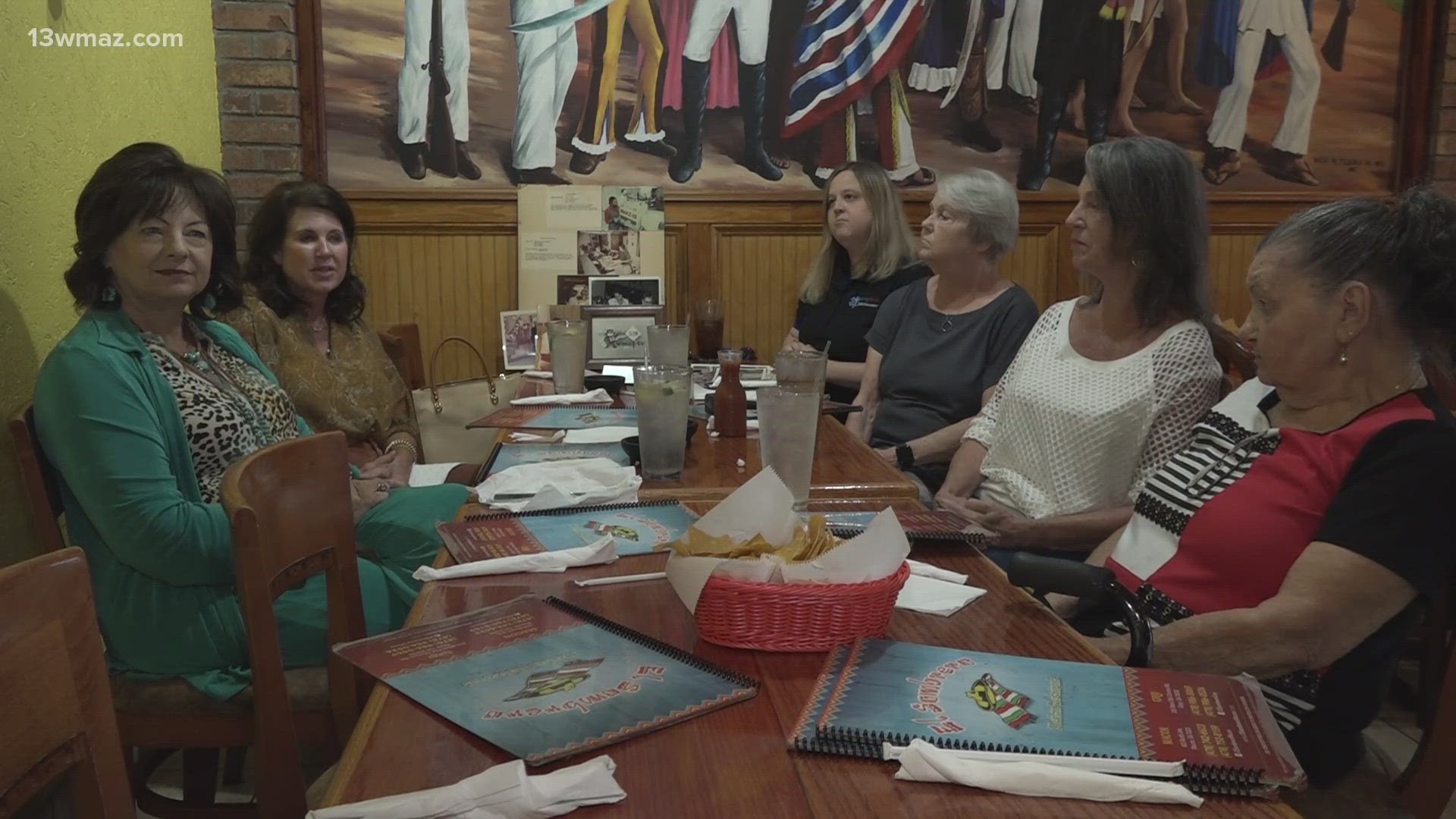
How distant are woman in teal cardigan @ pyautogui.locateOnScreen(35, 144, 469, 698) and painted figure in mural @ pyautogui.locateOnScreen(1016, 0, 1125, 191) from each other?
3354mm

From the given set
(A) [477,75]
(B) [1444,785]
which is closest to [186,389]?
(B) [1444,785]

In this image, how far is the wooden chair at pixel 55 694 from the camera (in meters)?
0.85

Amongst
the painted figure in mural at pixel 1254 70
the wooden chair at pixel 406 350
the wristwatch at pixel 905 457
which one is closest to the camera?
the wristwatch at pixel 905 457

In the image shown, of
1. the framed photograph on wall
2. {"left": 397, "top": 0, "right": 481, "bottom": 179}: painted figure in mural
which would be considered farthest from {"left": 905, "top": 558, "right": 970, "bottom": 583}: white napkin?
{"left": 397, "top": 0, "right": 481, "bottom": 179}: painted figure in mural

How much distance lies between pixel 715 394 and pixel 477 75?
2738 millimetres

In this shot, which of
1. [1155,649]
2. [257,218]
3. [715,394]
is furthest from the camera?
[257,218]

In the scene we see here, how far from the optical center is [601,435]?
2256 mm

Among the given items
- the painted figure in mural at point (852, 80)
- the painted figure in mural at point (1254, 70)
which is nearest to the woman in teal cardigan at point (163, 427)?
the painted figure in mural at point (852, 80)

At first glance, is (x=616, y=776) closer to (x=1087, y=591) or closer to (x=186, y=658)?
(x=1087, y=591)

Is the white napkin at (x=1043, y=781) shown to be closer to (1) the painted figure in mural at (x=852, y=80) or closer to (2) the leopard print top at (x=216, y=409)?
(2) the leopard print top at (x=216, y=409)

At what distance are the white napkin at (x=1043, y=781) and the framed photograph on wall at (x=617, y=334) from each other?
2584 mm

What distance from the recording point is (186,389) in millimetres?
2004

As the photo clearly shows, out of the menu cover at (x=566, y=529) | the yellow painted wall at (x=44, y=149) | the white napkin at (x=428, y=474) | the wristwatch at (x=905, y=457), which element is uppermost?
the yellow painted wall at (x=44, y=149)

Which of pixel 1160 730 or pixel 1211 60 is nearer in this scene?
pixel 1160 730
